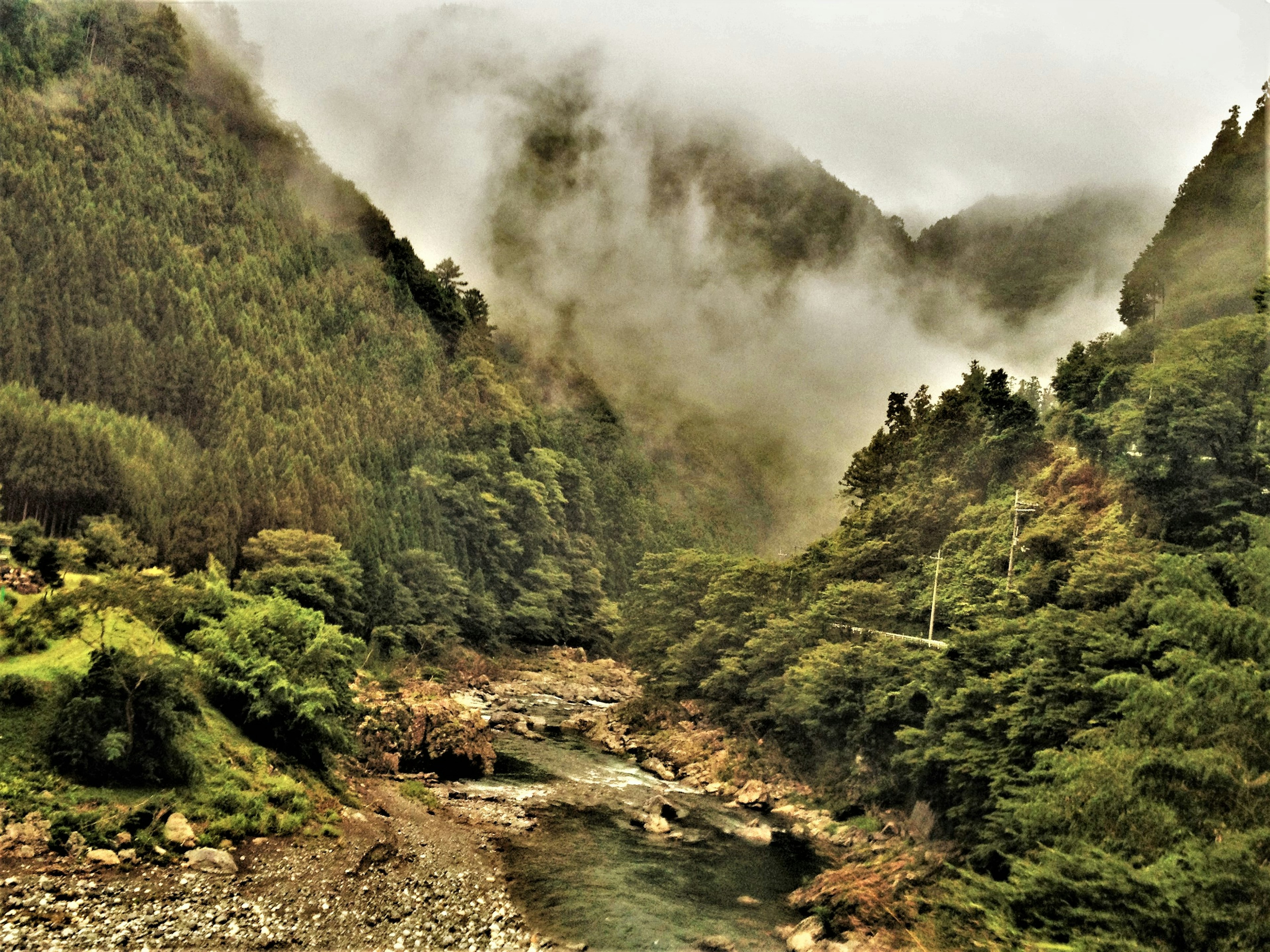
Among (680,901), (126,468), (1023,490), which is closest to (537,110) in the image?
(126,468)

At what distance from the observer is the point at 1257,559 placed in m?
13.3

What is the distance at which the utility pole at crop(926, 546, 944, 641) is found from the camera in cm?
3681

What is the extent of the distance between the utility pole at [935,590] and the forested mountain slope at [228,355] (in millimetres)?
39054

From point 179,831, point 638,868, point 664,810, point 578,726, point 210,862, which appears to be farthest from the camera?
point 578,726

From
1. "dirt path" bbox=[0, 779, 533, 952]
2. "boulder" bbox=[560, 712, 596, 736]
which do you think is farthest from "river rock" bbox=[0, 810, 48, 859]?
"boulder" bbox=[560, 712, 596, 736]

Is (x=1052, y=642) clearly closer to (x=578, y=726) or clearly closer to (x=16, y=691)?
(x=16, y=691)

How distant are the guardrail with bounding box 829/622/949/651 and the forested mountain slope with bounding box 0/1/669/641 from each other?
3592cm

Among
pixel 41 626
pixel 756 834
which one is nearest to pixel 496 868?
pixel 756 834

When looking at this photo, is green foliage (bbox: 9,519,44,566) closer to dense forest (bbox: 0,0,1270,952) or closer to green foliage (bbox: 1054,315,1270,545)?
dense forest (bbox: 0,0,1270,952)

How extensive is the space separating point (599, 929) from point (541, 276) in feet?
492

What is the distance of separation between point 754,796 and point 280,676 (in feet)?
62.5

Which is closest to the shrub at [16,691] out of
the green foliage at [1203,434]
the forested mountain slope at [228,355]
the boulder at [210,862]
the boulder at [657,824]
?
the boulder at [210,862]

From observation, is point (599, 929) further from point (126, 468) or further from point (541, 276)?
point (541, 276)

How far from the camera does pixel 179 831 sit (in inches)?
673
